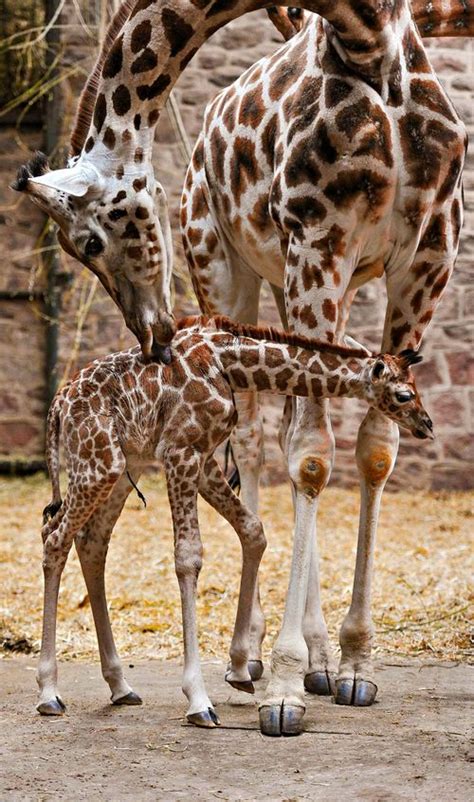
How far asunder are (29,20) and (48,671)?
7487 millimetres

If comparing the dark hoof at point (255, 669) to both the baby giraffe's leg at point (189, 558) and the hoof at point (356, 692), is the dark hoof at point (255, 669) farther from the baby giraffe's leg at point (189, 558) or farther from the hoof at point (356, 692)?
the baby giraffe's leg at point (189, 558)

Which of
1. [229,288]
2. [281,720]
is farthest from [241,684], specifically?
[229,288]

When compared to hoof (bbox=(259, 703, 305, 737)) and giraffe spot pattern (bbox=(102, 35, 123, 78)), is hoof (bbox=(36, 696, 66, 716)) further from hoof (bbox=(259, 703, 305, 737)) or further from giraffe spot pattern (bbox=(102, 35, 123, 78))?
giraffe spot pattern (bbox=(102, 35, 123, 78))

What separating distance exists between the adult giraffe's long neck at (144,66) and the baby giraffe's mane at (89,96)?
103mm

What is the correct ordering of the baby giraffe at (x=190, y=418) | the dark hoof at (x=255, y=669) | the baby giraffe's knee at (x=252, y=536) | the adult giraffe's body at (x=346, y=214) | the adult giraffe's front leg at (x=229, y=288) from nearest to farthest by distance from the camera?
the baby giraffe at (x=190, y=418), the adult giraffe's body at (x=346, y=214), the baby giraffe's knee at (x=252, y=536), the dark hoof at (x=255, y=669), the adult giraffe's front leg at (x=229, y=288)

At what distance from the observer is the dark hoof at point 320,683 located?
4047 mm

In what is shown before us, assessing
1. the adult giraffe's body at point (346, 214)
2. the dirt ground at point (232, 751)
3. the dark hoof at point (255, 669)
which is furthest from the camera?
the dark hoof at point (255, 669)

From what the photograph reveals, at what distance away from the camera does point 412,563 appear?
22.5 ft

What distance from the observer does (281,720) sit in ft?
11.2

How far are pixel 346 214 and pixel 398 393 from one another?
585 millimetres

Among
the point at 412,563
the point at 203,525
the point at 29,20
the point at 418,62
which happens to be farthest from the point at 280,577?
the point at 29,20

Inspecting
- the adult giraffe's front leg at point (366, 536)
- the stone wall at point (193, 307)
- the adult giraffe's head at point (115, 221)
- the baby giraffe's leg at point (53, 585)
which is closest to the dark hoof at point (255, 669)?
the adult giraffe's front leg at point (366, 536)

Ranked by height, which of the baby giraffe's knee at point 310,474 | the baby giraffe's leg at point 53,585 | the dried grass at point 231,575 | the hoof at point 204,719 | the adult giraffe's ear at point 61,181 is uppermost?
the adult giraffe's ear at point 61,181

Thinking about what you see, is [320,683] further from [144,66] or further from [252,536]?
[144,66]
